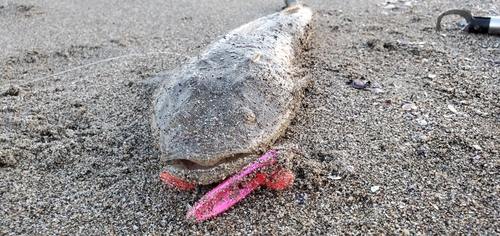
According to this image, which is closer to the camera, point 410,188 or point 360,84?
point 410,188

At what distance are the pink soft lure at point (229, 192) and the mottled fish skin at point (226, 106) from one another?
0.06 metres

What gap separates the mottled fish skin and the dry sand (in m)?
0.25

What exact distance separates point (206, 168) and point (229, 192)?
8.2 inches

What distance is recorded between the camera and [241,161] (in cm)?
262

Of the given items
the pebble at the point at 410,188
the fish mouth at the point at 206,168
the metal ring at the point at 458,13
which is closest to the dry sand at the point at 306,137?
the pebble at the point at 410,188

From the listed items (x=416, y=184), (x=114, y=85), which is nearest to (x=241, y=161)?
(x=416, y=184)

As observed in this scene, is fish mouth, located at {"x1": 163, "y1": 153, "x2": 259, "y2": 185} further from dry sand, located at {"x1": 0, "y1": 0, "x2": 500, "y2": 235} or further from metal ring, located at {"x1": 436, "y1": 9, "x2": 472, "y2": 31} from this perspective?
metal ring, located at {"x1": 436, "y1": 9, "x2": 472, "y2": 31}

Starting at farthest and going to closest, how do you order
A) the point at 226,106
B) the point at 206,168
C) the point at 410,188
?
the point at 226,106 → the point at 410,188 → the point at 206,168

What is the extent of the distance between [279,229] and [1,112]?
Result: 2779 mm

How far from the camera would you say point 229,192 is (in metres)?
2.58

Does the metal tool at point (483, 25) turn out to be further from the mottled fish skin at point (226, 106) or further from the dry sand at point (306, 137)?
the mottled fish skin at point (226, 106)

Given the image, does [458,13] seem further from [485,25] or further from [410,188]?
[410,188]

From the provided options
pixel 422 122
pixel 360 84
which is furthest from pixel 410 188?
pixel 360 84

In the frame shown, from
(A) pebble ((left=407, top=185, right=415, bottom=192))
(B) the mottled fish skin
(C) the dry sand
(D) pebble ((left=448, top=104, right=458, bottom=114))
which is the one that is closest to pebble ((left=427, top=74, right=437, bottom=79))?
(C) the dry sand
